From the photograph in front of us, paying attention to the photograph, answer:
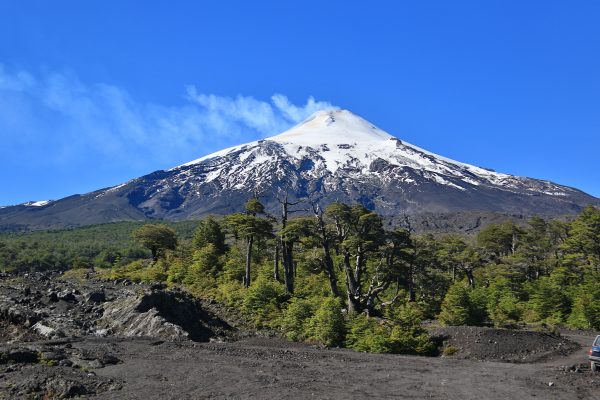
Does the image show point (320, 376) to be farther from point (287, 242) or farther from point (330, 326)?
point (287, 242)

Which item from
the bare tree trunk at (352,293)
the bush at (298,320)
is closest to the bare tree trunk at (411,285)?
the bare tree trunk at (352,293)

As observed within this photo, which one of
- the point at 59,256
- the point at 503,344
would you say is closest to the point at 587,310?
the point at 503,344

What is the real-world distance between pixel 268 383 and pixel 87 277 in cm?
4905

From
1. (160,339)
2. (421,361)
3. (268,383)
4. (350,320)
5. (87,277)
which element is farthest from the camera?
(87,277)

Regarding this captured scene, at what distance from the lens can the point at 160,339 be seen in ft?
67.1

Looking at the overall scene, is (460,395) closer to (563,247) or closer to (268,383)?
(268,383)

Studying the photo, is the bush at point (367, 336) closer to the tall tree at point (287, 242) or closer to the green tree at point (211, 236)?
the tall tree at point (287, 242)

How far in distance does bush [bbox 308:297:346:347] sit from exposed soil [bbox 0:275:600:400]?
0.95 m

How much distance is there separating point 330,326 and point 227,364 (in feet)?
25.6

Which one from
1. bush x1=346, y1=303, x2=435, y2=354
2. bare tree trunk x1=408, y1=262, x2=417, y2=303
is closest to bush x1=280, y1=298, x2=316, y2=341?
bush x1=346, y1=303, x2=435, y2=354

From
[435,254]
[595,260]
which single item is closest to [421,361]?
[435,254]

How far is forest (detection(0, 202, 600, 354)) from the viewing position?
24.0 m

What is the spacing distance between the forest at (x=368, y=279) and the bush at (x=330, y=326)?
49mm

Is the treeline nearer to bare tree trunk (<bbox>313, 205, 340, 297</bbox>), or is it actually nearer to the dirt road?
bare tree trunk (<bbox>313, 205, 340, 297</bbox>)
